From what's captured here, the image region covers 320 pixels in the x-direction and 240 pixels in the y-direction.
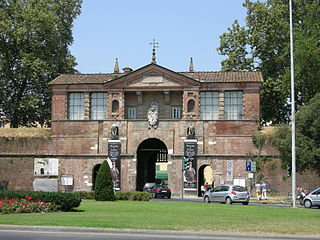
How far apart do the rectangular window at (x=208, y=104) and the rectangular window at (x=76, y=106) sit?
11.8 m

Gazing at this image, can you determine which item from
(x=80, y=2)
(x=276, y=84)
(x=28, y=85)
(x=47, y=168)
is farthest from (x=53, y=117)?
(x=276, y=84)

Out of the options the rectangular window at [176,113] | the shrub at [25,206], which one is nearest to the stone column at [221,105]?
the rectangular window at [176,113]

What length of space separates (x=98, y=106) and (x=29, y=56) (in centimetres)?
1104

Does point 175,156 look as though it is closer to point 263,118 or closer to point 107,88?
point 107,88

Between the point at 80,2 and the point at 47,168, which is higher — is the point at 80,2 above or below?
above

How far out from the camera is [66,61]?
6731cm

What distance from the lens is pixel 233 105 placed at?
55062mm

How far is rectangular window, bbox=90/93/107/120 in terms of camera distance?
57.5m

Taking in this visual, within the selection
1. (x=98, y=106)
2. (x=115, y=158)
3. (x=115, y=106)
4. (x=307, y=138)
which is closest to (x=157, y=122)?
(x=115, y=106)

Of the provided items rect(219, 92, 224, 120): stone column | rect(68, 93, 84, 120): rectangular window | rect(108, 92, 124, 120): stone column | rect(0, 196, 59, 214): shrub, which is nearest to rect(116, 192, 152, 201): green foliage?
rect(0, 196, 59, 214): shrub

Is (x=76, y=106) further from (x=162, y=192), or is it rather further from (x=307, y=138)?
(x=307, y=138)

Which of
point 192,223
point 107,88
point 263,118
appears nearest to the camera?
point 192,223

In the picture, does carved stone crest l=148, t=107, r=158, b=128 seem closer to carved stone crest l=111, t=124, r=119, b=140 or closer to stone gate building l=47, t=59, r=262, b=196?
stone gate building l=47, t=59, r=262, b=196

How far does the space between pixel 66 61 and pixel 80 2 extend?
7.60m
